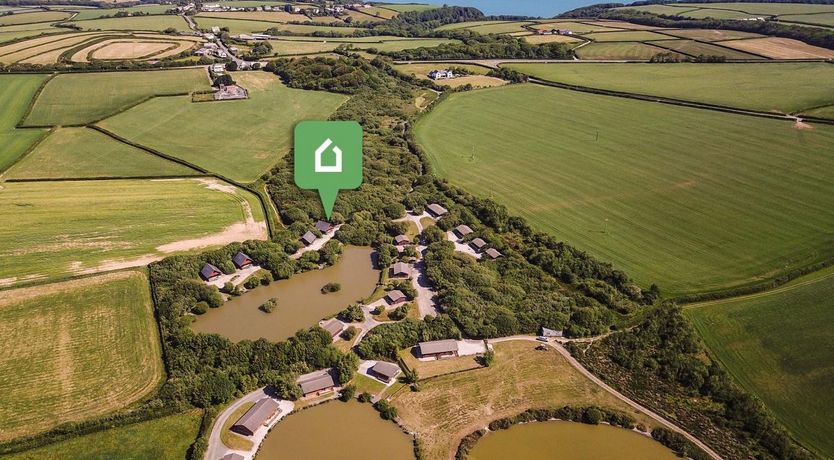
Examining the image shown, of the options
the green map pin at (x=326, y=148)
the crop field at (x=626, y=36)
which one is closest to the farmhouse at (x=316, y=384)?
the green map pin at (x=326, y=148)

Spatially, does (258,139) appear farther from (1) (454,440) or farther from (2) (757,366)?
(2) (757,366)

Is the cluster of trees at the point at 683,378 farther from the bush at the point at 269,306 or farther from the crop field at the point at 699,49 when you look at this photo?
the crop field at the point at 699,49

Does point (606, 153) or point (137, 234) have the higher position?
point (606, 153)

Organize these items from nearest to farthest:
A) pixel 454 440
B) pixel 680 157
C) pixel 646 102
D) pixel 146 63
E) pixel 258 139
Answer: pixel 454 440 → pixel 680 157 → pixel 258 139 → pixel 646 102 → pixel 146 63

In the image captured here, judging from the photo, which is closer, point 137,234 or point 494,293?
point 494,293

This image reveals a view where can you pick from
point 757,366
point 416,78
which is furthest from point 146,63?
point 757,366

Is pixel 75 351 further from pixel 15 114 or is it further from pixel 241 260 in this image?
pixel 15 114

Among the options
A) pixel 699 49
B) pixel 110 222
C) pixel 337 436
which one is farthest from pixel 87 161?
pixel 699 49
